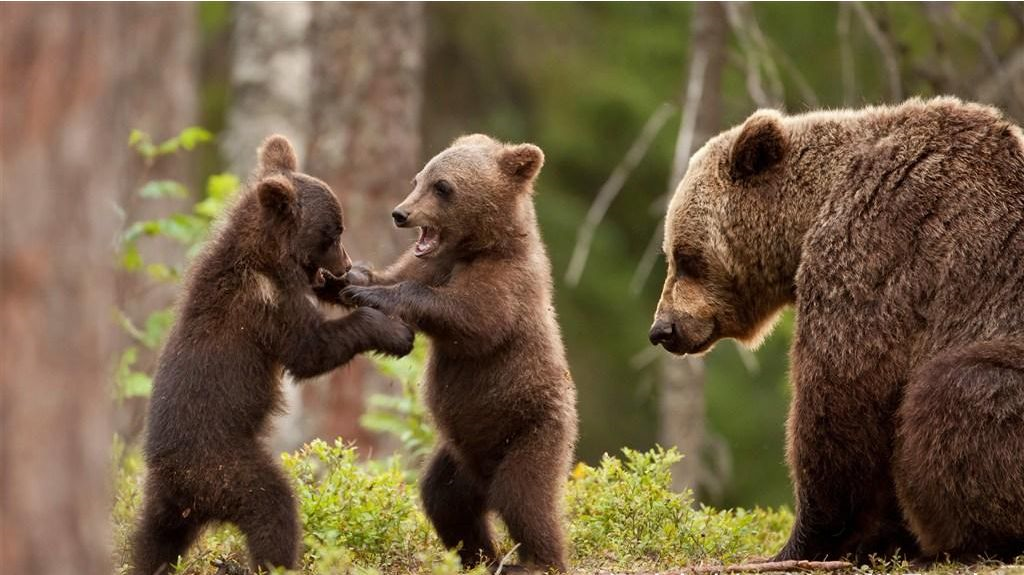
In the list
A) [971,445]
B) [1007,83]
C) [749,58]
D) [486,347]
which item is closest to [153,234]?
[486,347]

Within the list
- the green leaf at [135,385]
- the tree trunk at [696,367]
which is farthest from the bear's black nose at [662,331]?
the tree trunk at [696,367]

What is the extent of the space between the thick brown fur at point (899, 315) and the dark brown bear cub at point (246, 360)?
81.3 inches

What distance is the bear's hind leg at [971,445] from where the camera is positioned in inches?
254

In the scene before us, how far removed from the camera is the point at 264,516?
6.30 m

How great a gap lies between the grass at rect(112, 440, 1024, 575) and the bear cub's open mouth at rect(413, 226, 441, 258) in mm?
1180

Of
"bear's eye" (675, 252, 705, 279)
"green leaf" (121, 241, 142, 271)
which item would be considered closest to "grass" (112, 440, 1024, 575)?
"bear's eye" (675, 252, 705, 279)

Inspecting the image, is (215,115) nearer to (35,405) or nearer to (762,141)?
(762,141)

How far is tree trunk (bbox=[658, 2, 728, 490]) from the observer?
13914 millimetres

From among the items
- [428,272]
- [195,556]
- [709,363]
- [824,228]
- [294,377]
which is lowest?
[709,363]

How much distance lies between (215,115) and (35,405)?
22.1 m

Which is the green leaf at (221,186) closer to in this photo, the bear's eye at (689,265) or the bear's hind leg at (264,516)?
the bear's eye at (689,265)

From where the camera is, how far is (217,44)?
25.7 m

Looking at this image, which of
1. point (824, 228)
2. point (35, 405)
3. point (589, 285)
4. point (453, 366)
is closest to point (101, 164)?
point (35, 405)

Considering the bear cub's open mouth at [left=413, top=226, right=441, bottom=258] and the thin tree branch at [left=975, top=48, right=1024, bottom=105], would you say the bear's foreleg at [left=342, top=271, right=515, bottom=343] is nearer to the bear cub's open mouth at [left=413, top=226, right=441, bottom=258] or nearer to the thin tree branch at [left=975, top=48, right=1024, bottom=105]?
the bear cub's open mouth at [left=413, top=226, right=441, bottom=258]
